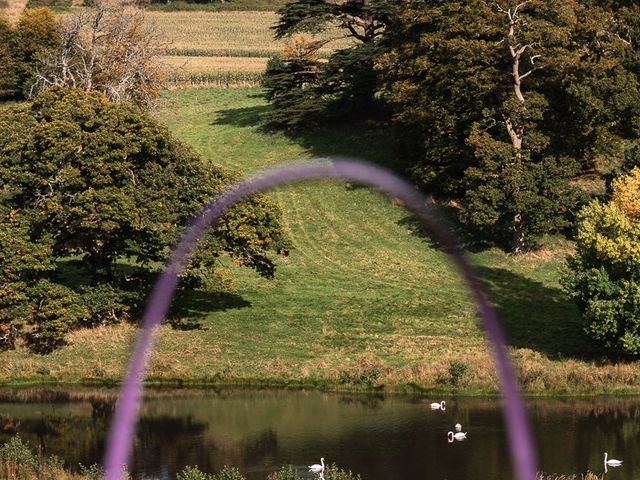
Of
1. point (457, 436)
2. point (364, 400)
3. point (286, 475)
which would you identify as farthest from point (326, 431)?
point (286, 475)

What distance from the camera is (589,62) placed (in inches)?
3137

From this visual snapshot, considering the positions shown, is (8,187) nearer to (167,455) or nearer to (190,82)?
(167,455)

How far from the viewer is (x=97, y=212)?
6266cm

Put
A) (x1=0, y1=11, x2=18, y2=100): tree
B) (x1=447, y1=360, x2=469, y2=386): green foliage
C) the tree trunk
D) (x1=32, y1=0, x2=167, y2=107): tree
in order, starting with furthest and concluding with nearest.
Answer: (x1=0, y1=11, x2=18, y2=100): tree → (x1=32, y1=0, x2=167, y2=107): tree → the tree trunk → (x1=447, y1=360, x2=469, y2=386): green foliage

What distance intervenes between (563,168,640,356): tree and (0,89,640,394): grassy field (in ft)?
7.87

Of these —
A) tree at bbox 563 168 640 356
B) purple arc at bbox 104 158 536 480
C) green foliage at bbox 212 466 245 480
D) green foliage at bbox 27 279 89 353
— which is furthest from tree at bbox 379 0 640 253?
green foliage at bbox 212 466 245 480

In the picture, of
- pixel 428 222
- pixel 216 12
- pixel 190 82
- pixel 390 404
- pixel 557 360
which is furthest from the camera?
pixel 216 12

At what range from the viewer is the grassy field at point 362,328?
197 ft

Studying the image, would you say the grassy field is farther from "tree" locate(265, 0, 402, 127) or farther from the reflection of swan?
"tree" locate(265, 0, 402, 127)

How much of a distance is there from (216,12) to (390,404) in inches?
5879

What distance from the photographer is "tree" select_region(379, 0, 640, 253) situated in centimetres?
7669

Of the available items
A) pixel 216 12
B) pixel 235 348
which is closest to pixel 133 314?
pixel 235 348

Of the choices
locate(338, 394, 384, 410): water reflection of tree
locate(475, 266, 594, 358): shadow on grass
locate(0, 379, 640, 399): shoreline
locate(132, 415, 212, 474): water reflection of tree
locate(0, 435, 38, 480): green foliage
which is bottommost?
locate(132, 415, 212, 474): water reflection of tree

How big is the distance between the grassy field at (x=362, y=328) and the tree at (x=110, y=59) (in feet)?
53.9
